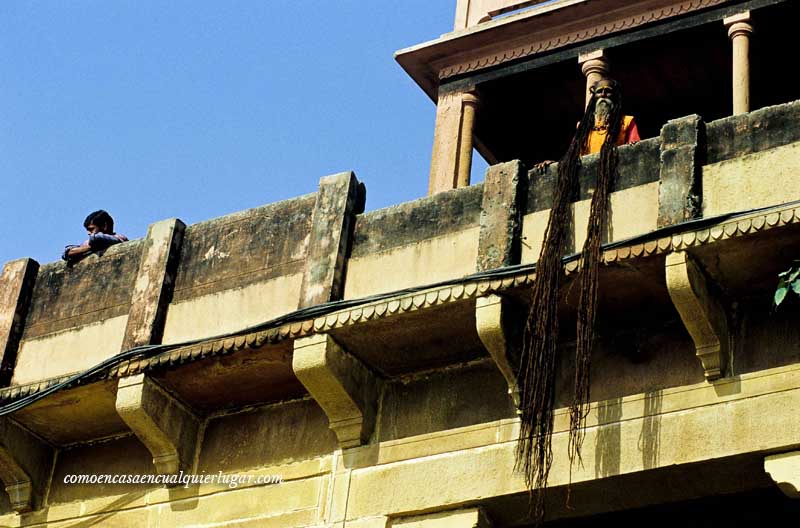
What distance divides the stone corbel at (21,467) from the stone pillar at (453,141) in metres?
4.34

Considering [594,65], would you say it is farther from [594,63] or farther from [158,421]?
[158,421]

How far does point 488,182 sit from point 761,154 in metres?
2.09

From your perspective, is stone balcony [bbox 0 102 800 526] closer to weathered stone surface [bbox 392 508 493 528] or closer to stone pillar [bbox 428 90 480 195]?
weathered stone surface [bbox 392 508 493 528]

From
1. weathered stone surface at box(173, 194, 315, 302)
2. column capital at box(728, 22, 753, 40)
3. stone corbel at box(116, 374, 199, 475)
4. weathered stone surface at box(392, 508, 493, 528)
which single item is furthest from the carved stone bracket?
column capital at box(728, 22, 753, 40)

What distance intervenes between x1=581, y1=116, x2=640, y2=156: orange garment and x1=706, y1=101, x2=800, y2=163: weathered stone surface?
3.59 ft

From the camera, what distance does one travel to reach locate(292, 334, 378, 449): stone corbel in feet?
40.4

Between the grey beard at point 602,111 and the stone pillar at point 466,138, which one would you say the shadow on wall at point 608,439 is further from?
the stone pillar at point 466,138

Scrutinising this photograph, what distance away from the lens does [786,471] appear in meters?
10.7

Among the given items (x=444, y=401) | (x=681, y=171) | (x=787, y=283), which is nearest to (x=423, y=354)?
(x=444, y=401)

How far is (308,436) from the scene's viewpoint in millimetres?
12906

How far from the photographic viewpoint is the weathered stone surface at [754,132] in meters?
11.5

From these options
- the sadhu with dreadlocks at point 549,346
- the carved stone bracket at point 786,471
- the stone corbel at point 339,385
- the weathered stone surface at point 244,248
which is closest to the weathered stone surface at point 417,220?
the weathered stone surface at point 244,248

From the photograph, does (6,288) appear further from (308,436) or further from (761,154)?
(761,154)

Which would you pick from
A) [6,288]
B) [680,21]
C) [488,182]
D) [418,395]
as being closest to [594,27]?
[680,21]
